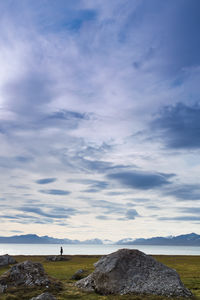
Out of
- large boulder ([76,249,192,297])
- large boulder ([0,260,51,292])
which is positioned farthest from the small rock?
large boulder ([76,249,192,297])

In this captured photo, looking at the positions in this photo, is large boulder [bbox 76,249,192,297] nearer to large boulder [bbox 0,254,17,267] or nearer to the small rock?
the small rock

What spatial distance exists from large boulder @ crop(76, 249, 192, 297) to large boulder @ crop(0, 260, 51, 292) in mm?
3548

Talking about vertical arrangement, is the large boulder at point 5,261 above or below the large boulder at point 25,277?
above

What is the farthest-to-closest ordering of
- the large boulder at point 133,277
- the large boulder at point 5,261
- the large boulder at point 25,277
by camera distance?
the large boulder at point 5,261 < the large boulder at point 25,277 < the large boulder at point 133,277

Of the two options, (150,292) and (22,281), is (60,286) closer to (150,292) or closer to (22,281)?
(22,281)

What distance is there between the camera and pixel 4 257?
168 ft

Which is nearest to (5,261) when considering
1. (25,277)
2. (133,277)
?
(25,277)

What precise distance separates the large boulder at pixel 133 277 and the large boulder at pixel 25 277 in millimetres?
3548

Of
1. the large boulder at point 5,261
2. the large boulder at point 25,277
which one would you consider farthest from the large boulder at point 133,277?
the large boulder at point 5,261

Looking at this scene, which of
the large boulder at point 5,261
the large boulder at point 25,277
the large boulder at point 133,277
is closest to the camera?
the large boulder at point 133,277

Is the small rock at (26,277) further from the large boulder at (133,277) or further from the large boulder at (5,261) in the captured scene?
the large boulder at (5,261)

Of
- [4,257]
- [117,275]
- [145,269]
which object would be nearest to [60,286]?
[117,275]

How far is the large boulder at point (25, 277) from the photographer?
2402 centimetres

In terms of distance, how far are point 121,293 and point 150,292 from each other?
2255 mm
